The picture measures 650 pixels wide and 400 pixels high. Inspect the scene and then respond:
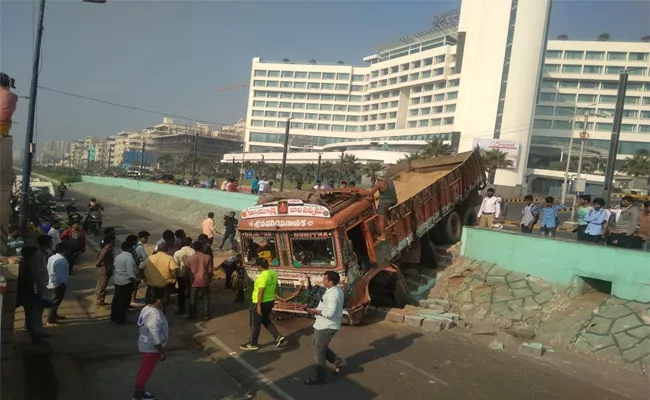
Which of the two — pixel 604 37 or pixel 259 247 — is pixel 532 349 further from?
pixel 604 37

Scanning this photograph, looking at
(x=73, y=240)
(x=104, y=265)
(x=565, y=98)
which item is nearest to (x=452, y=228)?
(x=104, y=265)

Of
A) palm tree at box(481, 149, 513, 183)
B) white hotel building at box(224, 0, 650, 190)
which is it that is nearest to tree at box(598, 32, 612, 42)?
white hotel building at box(224, 0, 650, 190)

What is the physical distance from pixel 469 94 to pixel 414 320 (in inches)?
3052

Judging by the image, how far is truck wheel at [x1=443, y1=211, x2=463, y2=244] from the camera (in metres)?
12.4

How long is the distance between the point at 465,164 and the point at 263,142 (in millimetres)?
113401

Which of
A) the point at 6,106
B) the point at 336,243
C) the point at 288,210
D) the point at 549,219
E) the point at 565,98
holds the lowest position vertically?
the point at 336,243

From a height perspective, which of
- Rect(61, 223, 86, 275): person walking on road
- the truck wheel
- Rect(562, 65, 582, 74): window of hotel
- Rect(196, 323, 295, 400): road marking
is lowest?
Rect(196, 323, 295, 400): road marking

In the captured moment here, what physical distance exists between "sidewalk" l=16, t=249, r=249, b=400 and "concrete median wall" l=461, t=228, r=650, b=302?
6.90 m

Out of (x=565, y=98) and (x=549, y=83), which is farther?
(x=549, y=83)

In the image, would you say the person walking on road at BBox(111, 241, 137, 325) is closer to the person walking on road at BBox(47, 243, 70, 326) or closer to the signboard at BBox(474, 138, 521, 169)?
the person walking on road at BBox(47, 243, 70, 326)

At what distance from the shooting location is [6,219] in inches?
191

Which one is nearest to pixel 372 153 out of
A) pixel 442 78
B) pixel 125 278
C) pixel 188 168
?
pixel 442 78

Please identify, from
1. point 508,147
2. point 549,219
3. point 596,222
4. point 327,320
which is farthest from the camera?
point 508,147

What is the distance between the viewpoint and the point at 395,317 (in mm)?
9234
